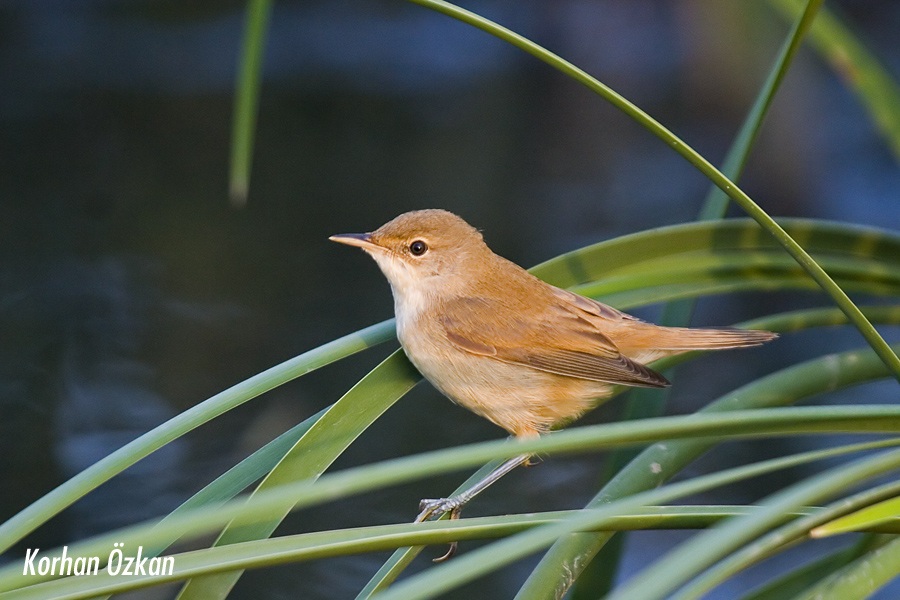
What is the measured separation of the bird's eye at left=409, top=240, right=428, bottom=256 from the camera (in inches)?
97.7

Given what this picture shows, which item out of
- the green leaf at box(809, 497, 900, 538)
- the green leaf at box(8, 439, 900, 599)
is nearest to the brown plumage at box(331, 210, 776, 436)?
the green leaf at box(8, 439, 900, 599)

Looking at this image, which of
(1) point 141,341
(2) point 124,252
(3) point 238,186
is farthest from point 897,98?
(2) point 124,252

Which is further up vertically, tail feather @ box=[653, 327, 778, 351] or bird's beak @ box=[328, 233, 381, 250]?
bird's beak @ box=[328, 233, 381, 250]

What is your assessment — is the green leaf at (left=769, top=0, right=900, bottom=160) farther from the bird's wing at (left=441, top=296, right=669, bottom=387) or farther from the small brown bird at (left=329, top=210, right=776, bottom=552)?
the bird's wing at (left=441, top=296, right=669, bottom=387)

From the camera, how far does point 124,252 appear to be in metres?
4.85

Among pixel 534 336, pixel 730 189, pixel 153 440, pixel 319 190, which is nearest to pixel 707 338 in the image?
pixel 534 336

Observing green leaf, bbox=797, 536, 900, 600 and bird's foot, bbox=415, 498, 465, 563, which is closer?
green leaf, bbox=797, 536, 900, 600

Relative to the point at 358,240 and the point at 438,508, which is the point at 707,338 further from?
the point at 358,240

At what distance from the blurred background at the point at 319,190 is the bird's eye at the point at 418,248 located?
4.57ft

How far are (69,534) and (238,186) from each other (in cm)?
200

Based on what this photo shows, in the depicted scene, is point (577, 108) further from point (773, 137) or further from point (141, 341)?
point (141, 341)

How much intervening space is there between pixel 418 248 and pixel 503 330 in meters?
0.32

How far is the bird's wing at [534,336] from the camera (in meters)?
2.29

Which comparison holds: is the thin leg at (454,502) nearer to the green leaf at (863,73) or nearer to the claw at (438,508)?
the claw at (438,508)
